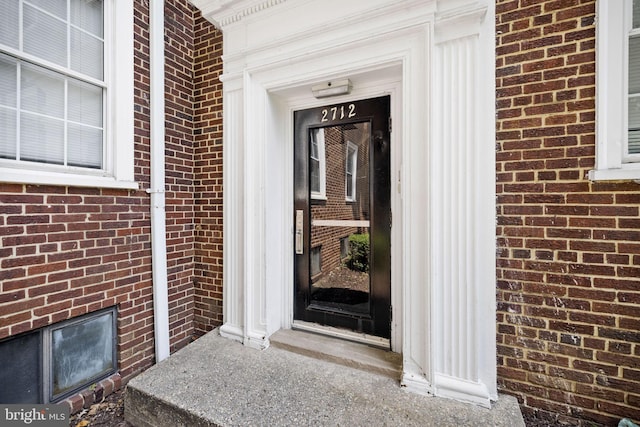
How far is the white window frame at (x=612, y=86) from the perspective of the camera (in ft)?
5.21

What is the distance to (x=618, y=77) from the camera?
1596 mm

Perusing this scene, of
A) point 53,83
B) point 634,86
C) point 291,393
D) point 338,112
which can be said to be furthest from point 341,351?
point 53,83

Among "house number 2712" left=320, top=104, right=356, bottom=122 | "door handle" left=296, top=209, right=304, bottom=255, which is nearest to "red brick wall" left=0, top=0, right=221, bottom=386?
"door handle" left=296, top=209, right=304, bottom=255

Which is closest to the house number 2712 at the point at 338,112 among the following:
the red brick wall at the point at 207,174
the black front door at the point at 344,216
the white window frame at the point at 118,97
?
the black front door at the point at 344,216

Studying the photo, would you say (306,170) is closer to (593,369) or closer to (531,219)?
(531,219)

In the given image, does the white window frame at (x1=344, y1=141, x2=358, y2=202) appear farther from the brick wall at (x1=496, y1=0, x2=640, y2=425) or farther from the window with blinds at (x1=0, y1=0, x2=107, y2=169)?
the window with blinds at (x1=0, y1=0, x2=107, y2=169)

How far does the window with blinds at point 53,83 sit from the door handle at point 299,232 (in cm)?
175

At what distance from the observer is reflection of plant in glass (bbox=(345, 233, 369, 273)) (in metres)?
2.37

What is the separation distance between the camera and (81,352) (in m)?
2.13

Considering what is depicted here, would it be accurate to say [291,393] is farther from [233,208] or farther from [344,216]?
[233,208]

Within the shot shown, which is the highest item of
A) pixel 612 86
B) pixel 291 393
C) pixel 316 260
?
pixel 612 86

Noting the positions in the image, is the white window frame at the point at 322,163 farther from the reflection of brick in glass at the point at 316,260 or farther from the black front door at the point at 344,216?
the reflection of brick in glass at the point at 316,260

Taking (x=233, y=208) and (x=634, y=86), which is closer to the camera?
(x=634, y=86)

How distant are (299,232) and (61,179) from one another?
1.85 m
